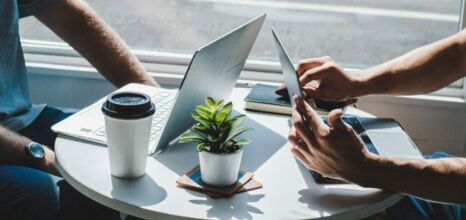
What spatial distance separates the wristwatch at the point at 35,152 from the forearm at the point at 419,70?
2.81ft

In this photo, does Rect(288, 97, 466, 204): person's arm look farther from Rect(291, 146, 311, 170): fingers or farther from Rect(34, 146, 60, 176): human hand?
Rect(34, 146, 60, 176): human hand

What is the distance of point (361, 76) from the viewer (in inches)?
68.6

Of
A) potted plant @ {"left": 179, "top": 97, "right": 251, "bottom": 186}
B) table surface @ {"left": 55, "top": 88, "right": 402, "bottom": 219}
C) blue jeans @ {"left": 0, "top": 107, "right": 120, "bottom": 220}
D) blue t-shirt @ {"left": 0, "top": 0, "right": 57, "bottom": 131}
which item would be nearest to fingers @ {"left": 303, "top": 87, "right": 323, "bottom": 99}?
table surface @ {"left": 55, "top": 88, "right": 402, "bottom": 219}

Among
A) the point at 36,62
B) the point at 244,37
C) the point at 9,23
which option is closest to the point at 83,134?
the point at 244,37

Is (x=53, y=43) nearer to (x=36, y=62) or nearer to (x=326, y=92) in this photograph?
(x=36, y=62)

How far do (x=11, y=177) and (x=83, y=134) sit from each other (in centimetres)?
23

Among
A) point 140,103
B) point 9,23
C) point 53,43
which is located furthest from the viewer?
point 53,43

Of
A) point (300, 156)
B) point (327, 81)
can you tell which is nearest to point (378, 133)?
point (327, 81)

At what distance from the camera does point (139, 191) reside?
4.09 feet

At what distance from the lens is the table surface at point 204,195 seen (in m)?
1.19

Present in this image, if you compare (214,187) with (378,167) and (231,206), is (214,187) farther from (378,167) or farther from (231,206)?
(378,167)

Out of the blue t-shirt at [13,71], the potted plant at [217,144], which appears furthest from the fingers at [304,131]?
the blue t-shirt at [13,71]

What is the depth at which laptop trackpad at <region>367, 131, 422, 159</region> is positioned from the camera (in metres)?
1.44

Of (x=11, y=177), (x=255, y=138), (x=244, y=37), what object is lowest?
(x=11, y=177)
